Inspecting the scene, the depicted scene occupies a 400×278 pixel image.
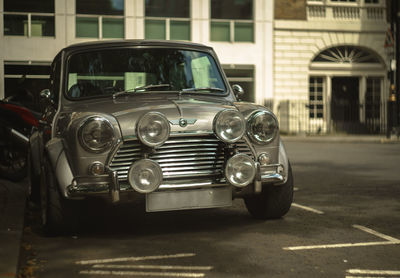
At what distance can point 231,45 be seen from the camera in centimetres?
2875

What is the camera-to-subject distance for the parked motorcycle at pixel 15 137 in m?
9.76

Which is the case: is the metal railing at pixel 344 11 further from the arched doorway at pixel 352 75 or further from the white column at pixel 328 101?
the white column at pixel 328 101

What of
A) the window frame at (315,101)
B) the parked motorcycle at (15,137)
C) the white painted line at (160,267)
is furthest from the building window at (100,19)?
the white painted line at (160,267)

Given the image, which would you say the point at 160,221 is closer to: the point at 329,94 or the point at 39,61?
the point at 39,61

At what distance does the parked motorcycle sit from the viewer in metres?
9.76

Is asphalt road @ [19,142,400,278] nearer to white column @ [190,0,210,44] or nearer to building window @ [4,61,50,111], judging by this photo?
building window @ [4,61,50,111]

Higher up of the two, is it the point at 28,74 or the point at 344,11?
the point at 344,11

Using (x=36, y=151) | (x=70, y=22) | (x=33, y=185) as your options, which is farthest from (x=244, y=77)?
(x=36, y=151)

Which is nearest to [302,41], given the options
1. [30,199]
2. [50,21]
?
[50,21]

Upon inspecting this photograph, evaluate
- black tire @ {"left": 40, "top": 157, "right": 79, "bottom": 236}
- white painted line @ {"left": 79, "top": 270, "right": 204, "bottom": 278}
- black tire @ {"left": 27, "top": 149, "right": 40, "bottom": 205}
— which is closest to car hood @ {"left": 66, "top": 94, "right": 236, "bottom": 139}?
black tire @ {"left": 40, "top": 157, "right": 79, "bottom": 236}

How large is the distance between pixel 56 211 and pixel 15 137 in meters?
4.68

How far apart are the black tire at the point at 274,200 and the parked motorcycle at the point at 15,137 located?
4694mm

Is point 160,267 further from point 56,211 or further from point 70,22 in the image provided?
point 70,22

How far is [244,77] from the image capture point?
29109mm
